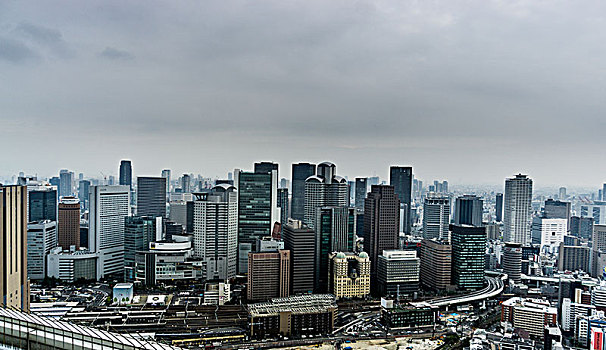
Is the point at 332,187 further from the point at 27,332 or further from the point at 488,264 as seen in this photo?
the point at 27,332

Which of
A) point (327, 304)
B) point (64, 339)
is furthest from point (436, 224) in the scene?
point (64, 339)

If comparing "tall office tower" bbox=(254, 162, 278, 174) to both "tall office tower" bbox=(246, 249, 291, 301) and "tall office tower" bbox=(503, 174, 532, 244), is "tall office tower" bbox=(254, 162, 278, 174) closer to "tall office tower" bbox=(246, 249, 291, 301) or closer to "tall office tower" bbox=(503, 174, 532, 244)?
"tall office tower" bbox=(246, 249, 291, 301)

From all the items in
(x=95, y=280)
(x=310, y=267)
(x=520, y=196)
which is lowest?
(x=95, y=280)

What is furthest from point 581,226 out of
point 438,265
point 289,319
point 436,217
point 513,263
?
point 289,319

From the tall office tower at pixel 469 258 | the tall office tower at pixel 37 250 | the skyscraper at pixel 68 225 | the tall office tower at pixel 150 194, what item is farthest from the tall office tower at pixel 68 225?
the tall office tower at pixel 469 258

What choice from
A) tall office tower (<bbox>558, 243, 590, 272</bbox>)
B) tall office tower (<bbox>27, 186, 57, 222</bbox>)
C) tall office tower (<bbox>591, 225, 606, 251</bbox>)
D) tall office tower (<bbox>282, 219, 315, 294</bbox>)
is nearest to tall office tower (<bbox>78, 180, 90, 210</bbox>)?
tall office tower (<bbox>27, 186, 57, 222</bbox>)

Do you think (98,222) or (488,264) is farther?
(488,264)
